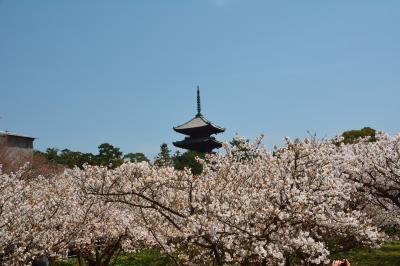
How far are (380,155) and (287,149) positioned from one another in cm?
949

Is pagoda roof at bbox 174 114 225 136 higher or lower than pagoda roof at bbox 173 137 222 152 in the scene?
higher

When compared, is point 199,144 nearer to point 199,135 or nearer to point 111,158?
point 199,135

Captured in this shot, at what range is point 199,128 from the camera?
52.8m

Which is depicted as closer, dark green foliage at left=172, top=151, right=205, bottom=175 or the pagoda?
dark green foliage at left=172, top=151, right=205, bottom=175

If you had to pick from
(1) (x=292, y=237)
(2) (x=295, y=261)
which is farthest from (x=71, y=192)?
(1) (x=292, y=237)

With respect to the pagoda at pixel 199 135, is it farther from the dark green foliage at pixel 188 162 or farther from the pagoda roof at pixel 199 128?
the dark green foliage at pixel 188 162

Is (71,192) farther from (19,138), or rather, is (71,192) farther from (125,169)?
(19,138)

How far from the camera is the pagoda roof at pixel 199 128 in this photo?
172 ft

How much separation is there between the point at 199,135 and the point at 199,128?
176 centimetres

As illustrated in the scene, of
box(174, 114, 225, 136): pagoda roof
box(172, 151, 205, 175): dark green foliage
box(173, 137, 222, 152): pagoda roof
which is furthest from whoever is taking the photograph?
box(173, 137, 222, 152): pagoda roof

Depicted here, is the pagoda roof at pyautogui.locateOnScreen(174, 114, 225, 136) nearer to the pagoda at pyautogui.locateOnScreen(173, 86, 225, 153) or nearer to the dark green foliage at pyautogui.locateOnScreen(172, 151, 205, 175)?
the pagoda at pyautogui.locateOnScreen(173, 86, 225, 153)

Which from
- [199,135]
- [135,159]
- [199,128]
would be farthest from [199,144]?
[135,159]

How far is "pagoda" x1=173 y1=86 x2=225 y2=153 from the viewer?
52.5 meters

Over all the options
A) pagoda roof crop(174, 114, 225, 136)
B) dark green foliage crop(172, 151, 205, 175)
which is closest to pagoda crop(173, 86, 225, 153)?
pagoda roof crop(174, 114, 225, 136)
